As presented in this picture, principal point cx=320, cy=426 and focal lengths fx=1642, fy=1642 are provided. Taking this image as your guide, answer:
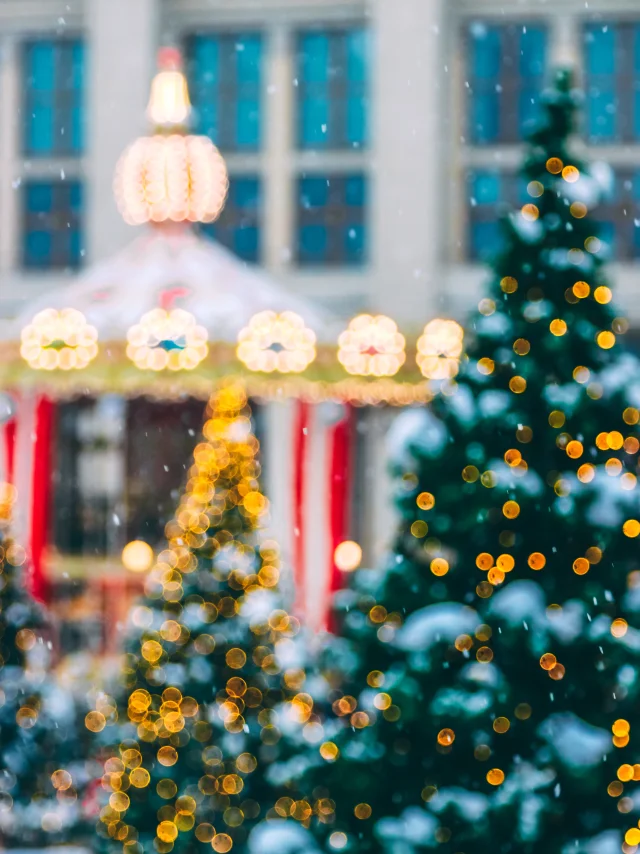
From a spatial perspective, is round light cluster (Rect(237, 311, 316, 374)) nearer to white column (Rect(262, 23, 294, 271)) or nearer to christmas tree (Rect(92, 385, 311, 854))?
christmas tree (Rect(92, 385, 311, 854))

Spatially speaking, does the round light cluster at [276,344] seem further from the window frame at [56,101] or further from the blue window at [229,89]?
the window frame at [56,101]

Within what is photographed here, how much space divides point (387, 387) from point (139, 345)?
1.87m

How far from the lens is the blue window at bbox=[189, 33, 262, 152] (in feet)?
63.1

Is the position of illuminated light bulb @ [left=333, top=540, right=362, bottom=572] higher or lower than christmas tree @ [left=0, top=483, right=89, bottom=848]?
higher

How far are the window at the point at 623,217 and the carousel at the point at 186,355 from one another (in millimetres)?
7193

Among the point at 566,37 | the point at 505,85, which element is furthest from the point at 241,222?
the point at 566,37

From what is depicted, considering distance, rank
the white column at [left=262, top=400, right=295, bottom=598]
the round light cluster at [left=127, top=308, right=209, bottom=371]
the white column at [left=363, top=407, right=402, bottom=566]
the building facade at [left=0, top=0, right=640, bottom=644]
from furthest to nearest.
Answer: the building facade at [left=0, top=0, right=640, bottom=644]
the white column at [left=363, top=407, right=402, bottom=566]
the white column at [left=262, top=400, right=295, bottom=598]
the round light cluster at [left=127, top=308, right=209, bottom=371]

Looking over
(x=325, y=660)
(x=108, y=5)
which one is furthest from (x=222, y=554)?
(x=108, y=5)

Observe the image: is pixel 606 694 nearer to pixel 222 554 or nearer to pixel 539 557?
pixel 539 557

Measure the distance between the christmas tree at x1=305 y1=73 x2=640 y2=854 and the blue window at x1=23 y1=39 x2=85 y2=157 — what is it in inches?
556

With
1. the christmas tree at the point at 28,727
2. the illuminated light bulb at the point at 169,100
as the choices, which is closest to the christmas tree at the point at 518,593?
the christmas tree at the point at 28,727

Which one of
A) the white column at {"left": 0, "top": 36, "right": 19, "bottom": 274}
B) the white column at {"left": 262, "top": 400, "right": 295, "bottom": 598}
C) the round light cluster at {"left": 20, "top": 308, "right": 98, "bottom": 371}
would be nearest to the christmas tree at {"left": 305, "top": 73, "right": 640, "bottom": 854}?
the white column at {"left": 262, "top": 400, "right": 295, "bottom": 598}

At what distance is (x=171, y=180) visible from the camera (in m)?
11.6

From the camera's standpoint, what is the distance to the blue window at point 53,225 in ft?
64.1
